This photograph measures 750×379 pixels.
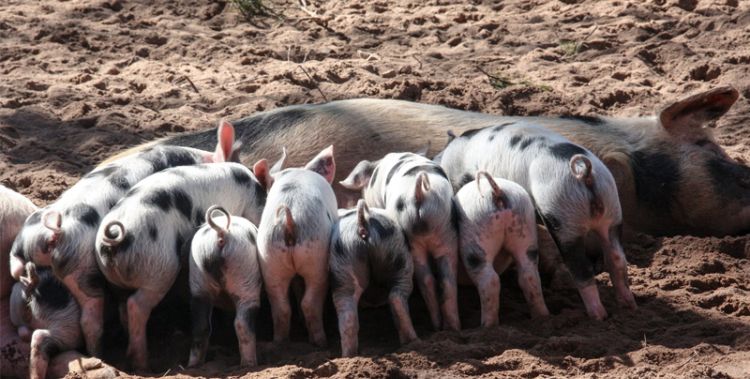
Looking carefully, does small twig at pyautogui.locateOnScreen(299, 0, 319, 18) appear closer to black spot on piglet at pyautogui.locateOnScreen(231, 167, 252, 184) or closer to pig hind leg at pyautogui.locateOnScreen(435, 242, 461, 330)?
black spot on piglet at pyautogui.locateOnScreen(231, 167, 252, 184)

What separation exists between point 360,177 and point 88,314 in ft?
4.90

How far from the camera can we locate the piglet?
175 inches

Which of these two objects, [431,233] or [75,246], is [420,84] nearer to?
[431,233]

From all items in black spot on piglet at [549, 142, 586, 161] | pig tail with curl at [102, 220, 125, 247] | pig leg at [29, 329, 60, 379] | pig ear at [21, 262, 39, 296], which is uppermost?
black spot on piglet at [549, 142, 586, 161]

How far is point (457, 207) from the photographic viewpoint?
4395 mm

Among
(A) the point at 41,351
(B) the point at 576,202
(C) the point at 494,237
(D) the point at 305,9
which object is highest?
(B) the point at 576,202

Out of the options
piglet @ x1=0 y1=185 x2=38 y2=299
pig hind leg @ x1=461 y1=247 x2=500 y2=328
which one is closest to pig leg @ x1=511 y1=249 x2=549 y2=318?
pig hind leg @ x1=461 y1=247 x2=500 y2=328

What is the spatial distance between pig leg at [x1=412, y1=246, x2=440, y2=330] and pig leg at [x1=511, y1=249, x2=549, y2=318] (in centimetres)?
33

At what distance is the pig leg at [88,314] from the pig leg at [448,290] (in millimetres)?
1252

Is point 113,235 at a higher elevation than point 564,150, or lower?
lower

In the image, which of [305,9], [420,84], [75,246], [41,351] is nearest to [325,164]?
[75,246]

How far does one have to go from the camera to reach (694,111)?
223 inches

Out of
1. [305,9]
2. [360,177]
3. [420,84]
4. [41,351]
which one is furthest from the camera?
[305,9]

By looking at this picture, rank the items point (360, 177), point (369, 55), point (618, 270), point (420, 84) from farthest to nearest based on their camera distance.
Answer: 1. point (369, 55)
2. point (420, 84)
3. point (360, 177)
4. point (618, 270)
